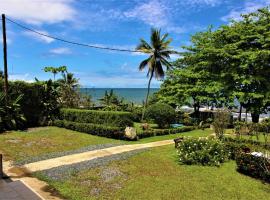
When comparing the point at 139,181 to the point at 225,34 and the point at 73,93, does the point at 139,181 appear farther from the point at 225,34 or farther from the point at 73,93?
the point at 225,34

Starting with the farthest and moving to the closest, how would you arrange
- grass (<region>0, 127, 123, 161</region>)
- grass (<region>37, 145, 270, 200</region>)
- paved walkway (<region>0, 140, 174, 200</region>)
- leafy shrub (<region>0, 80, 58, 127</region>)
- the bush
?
the bush
leafy shrub (<region>0, 80, 58, 127</region>)
grass (<region>0, 127, 123, 161</region>)
paved walkway (<region>0, 140, 174, 200</region>)
grass (<region>37, 145, 270, 200</region>)

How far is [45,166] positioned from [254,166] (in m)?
7.91

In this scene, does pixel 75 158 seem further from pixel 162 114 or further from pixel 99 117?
pixel 162 114

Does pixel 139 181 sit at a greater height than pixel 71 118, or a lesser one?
lesser

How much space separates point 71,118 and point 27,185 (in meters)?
13.2

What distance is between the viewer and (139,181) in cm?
987

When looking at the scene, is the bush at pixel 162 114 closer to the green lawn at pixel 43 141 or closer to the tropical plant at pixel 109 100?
the green lawn at pixel 43 141

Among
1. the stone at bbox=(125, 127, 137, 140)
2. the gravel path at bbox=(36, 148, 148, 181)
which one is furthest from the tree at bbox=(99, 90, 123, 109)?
the gravel path at bbox=(36, 148, 148, 181)

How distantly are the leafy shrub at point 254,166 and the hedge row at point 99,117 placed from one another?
8935 mm

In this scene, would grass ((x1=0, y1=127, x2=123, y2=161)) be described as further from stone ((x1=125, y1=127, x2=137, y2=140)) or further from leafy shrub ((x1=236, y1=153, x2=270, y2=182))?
leafy shrub ((x1=236, y1=153, x2=270, y2=182))

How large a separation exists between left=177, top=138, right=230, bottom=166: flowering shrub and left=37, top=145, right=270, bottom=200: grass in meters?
0.45

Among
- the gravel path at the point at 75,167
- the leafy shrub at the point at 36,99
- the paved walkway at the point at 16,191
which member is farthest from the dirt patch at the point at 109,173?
the leafy shrub at the point at 36,99

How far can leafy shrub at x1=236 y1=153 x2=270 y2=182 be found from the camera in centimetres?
1062

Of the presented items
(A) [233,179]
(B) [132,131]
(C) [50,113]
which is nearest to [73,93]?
(C) [50,113]
